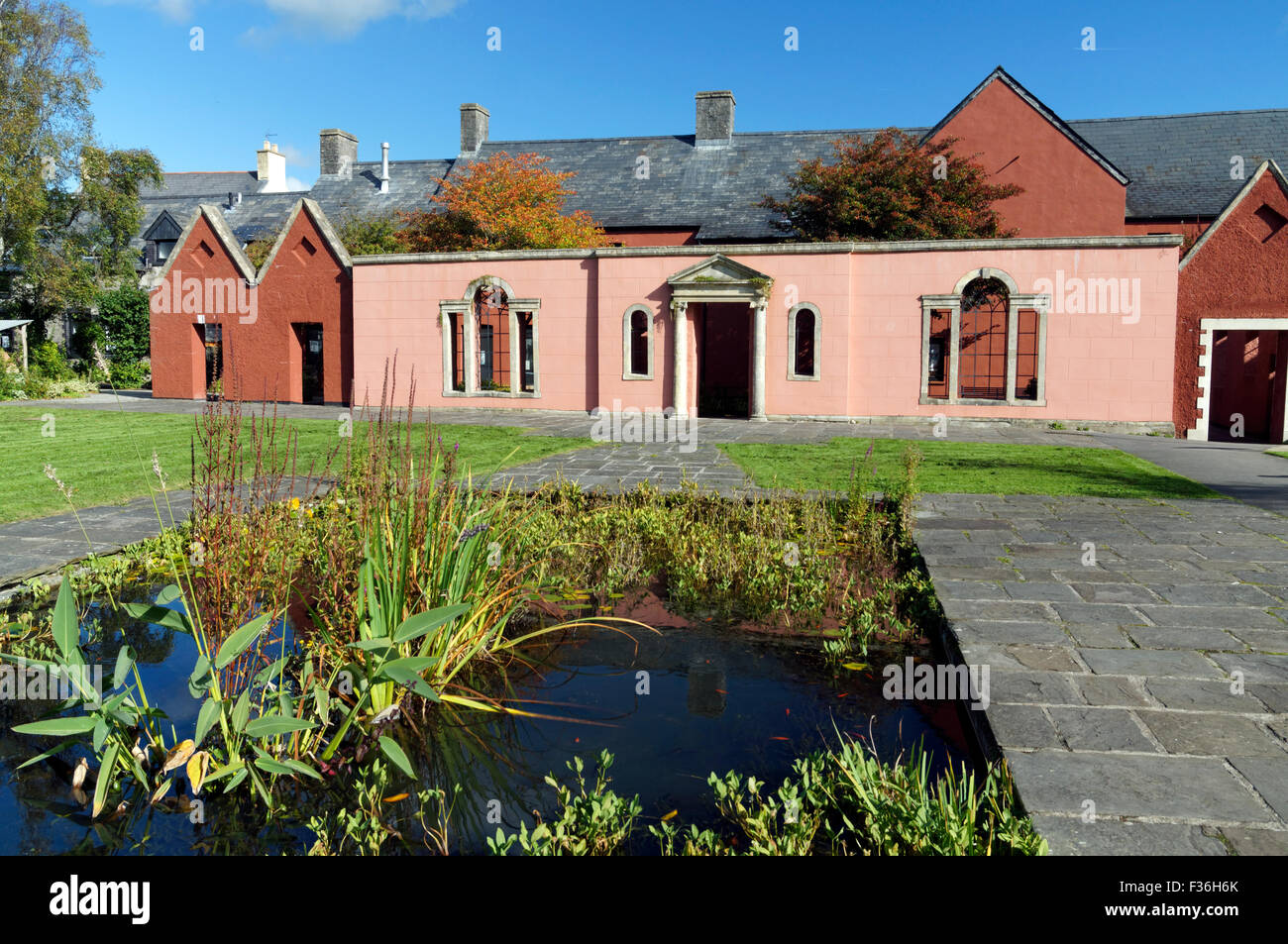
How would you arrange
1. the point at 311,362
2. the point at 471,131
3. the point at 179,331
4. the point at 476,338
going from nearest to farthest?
the point at 476,338
the point at 179,331
the point at 311,362
the point at 471,131

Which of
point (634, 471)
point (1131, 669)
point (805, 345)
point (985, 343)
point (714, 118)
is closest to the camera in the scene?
point (1131, 669)

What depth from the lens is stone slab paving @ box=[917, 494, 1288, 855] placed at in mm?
2713

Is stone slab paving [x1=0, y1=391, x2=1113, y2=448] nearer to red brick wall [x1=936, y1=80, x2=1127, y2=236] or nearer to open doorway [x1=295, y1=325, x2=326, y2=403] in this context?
open doorway [x1=295, y1=325, x2=326, y2=403]

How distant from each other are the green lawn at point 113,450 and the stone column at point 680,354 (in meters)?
4.47

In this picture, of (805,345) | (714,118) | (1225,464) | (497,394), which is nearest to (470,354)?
(497,394)

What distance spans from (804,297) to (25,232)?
76.6ft

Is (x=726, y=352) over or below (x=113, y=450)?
over

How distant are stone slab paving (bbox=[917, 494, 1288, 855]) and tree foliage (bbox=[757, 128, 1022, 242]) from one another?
48.7ft

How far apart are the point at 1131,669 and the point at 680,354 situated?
622 inches

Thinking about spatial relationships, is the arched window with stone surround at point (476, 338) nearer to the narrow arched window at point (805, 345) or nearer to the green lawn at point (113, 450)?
the green lawn at point (113, 450)

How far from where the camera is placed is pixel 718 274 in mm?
18922

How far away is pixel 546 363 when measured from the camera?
20.7 metres

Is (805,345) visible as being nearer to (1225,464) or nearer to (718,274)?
(718,274)
